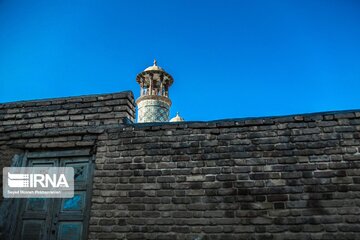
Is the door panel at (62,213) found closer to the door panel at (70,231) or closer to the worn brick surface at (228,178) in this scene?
the door panel at (70,231)

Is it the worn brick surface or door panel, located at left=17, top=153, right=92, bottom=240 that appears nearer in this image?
the worn brick surface

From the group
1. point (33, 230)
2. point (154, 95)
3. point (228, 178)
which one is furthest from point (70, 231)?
point (154, 95)

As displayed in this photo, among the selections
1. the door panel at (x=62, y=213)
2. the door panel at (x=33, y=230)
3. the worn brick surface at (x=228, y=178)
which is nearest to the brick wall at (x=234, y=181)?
the worn brick surface at (x=228, y=178)

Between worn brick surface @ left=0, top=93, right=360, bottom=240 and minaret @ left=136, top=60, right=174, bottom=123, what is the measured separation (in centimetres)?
1370

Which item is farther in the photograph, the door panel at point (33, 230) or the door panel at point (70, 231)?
the door panel at point (33, 230)

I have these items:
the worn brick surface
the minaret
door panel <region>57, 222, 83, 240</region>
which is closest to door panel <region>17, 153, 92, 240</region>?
door panel <region>57, 222, 83, 240</region>

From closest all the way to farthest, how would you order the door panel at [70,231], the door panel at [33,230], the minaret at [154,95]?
1. the door panel at [70,231]
2. the door panel at [33,230]
3. the minaret at [154,95]

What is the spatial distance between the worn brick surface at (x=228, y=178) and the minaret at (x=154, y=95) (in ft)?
44.9

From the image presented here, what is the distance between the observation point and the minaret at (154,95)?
1852cm

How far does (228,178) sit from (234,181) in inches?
3.2

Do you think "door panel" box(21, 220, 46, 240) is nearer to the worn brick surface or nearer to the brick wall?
the worn brick surface

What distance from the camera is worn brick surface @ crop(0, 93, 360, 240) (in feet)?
12.0

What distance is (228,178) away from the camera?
399 centimetres

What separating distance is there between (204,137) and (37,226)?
253 cm
